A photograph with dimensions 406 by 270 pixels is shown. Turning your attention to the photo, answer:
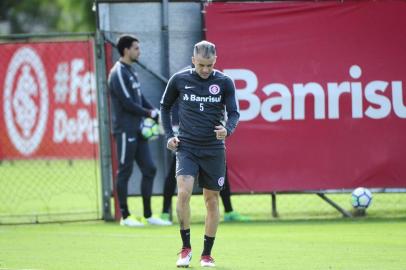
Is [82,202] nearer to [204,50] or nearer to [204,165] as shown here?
[204,165]

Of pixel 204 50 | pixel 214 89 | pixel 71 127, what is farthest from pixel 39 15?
pixel 204 50

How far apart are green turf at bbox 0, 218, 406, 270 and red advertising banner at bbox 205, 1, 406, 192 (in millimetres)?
817

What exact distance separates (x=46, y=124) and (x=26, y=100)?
4.65 feet

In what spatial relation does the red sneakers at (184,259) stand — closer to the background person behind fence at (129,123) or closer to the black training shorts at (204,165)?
the black training shorts at (204,165)

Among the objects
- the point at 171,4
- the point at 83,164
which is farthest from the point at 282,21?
the point at 83,164

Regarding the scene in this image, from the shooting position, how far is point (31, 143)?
77.6 ft

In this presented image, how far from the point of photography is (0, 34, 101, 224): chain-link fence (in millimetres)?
20344

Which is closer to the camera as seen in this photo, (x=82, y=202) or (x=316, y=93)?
(x=316, y=93)

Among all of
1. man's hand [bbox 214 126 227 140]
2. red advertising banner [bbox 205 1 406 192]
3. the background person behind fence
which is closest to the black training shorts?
man's hand [bbox 214 126 227 140]

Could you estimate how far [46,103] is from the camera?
2295 centimetres

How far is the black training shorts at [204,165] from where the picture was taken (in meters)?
10.1

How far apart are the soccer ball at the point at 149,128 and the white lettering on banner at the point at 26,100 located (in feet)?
23.7

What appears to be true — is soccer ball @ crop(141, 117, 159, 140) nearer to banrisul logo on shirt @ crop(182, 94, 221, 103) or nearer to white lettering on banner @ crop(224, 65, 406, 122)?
white lettering on banner @ crop(224, 65, 406, 122)

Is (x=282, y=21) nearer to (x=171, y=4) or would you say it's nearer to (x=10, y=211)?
(x=171, y=4)
